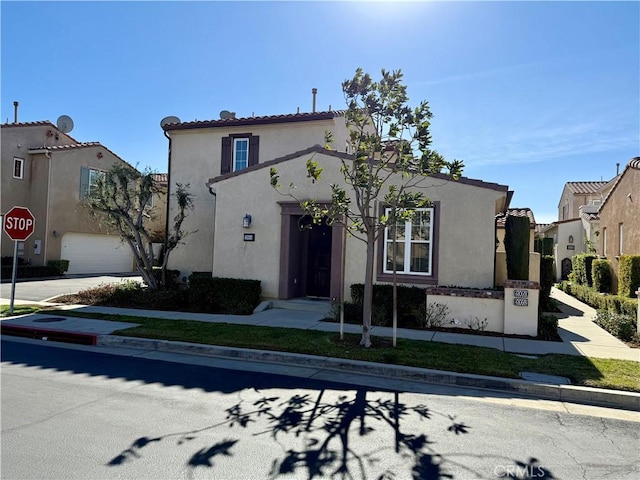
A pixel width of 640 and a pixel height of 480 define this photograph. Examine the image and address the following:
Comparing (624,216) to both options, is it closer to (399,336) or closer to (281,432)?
(399,336)

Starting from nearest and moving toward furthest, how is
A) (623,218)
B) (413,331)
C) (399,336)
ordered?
(399,336)
(413,331)
(623,218)

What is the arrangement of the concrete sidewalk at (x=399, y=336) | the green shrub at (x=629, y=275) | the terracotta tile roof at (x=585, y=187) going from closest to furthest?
the concrete sidewalk at (x=399, y=336), the green shrub at (x=629, y=275), the terracotta tile roof at (x=585, y=187)

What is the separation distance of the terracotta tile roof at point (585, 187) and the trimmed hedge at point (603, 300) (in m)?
18.1

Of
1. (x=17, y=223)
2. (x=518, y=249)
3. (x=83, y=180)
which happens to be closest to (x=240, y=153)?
(x=17, y=223)

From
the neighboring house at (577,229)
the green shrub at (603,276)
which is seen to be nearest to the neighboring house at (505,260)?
the green shrub at (603,276)

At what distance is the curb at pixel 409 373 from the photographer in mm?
5918

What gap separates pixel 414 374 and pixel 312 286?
754 centimetres

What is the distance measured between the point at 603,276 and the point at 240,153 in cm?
1426

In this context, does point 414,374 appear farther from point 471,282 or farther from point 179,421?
point 471,282

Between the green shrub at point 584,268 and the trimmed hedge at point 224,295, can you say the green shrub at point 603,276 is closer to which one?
the green shrub at point 584,268

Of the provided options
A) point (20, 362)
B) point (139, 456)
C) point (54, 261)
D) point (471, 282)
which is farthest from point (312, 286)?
point (54, 261)

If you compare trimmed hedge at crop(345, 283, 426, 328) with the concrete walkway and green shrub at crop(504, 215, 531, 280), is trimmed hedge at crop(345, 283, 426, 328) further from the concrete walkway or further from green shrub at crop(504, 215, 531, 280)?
green shrub at crop(504, 215, 531, 280)

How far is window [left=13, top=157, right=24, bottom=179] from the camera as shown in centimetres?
2389

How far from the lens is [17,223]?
1190cm
